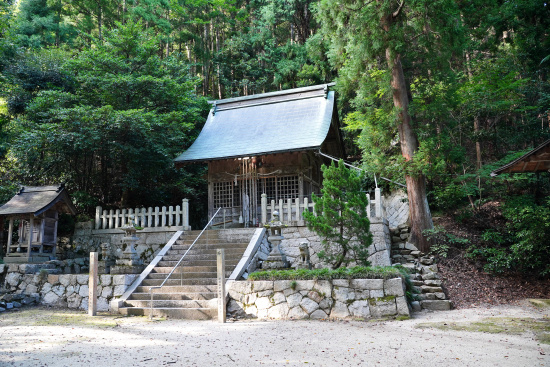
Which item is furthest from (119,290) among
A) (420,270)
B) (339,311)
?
(420,270)

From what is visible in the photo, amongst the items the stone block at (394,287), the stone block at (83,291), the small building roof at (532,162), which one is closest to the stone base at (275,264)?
the stone block at (394,287)

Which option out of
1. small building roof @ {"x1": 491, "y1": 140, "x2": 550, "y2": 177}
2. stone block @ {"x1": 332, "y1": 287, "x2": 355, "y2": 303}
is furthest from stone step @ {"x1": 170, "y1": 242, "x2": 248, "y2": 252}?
small building roof @ {"x1": 491, "y1": 140, "x2": 550, "y2": 177}

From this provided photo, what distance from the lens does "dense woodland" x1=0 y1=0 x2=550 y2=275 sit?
1067 centimetres

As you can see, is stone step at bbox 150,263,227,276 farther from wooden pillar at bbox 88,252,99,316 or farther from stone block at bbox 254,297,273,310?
stone block at bbox 254,297,273,310

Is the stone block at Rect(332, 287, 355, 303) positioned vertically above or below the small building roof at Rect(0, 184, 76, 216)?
below

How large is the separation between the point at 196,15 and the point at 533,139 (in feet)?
67.6

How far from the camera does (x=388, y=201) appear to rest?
55.6ft

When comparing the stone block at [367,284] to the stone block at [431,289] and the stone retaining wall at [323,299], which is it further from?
the stone block at [431,289]

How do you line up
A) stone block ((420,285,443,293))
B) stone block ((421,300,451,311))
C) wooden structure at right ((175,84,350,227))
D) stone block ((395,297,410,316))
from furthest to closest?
wooden structure at right ((175,84,350,227)), stone block ((420,285,443,293)), stone block ((421,300,451,311)), stone block ((395,297,410,316))

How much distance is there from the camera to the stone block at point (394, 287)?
22.3 feet

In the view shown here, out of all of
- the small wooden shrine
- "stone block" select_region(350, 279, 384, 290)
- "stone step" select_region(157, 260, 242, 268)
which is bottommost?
"stone block" select_region(350, 279, 384, 290)

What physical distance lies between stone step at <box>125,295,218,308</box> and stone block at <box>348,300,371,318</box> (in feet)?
9.10

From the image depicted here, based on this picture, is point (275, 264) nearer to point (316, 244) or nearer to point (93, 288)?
point (316, 244)

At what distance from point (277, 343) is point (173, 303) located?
347 cm
